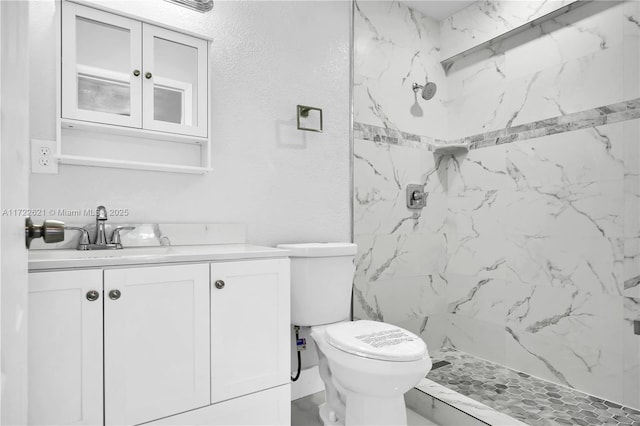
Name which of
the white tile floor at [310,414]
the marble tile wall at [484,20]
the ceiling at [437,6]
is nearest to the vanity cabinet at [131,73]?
the white tile floor at [310,414]

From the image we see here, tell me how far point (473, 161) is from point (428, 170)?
306 millimetres

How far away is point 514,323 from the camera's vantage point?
236 centimetres

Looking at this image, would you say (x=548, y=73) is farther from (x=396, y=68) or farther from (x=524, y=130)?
(x=396, y=68)

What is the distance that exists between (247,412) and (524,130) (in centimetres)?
218

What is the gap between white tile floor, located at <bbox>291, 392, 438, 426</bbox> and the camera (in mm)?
1812

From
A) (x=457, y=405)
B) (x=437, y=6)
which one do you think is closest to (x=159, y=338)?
(x=457, y=405)

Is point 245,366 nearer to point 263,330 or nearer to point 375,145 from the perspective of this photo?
point 263,330

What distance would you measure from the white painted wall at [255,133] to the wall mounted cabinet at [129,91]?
0.28ft

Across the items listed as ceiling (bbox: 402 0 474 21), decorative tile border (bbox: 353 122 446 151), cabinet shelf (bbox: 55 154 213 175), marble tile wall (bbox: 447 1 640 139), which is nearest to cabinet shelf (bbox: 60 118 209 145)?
cabinet shelf (bbox: 55 154 213 175)

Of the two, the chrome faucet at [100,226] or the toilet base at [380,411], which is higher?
the chrome faucet at [100,226]

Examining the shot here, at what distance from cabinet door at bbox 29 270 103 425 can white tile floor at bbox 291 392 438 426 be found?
3.21 ft

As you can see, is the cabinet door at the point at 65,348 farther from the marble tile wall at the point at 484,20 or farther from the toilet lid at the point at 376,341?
the marble tile wall at the point at 484,20

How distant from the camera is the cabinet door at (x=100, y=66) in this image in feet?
4.58

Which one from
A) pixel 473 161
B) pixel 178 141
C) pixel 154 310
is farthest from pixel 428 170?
pixel 154 310
